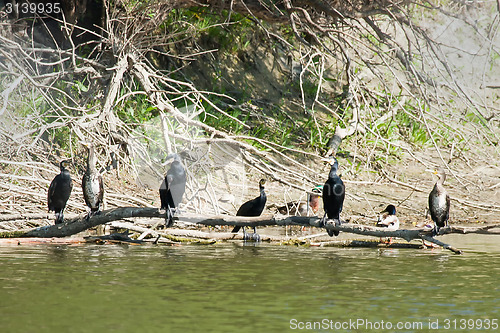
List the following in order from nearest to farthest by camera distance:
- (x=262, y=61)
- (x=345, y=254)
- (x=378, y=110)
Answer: (x=345, y=254) → (x=378, y=110) → (x=262, y=61)

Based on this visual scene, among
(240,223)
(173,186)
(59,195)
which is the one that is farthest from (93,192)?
(240,223)

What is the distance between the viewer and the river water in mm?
4117

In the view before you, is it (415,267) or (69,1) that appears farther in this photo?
(69,1)

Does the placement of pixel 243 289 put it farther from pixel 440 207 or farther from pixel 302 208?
pixel 302 208

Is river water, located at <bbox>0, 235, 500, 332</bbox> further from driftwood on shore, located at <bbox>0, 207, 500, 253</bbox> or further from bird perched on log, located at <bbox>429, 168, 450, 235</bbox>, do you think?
bird perched on log, located at <bbox>429, 168, 450, 235</bbox>

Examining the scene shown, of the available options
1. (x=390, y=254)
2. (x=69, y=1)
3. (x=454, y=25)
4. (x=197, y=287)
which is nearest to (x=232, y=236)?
(x=390, y=254)

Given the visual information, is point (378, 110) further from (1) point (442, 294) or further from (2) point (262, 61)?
(1) point (442, 294)

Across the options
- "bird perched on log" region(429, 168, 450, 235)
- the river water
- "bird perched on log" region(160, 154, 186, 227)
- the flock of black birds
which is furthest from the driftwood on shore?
"bird perched on log" region(429, 168, 450, 235)

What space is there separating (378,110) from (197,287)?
8.30 m

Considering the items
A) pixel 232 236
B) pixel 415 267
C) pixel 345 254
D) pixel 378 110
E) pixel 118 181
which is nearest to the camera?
pixel 415 267

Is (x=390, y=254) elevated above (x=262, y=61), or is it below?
below

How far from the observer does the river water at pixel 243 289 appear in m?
4.12

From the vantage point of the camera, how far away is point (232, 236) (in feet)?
25.6

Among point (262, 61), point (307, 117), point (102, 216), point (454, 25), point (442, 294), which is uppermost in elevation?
point (454, 25)
